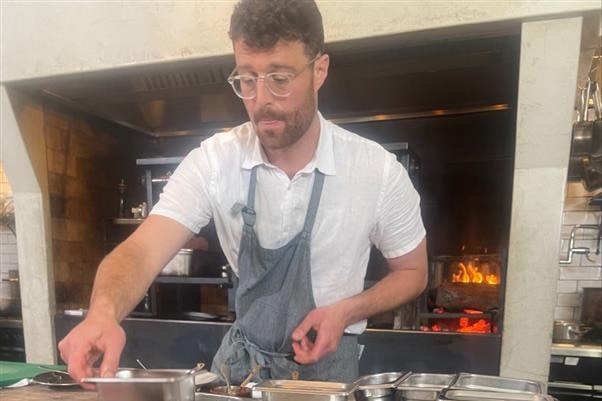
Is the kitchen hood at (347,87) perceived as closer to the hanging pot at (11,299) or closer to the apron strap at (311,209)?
the apron strap at (311,209)

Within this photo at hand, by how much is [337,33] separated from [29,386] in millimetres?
1627

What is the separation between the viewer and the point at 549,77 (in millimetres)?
1546

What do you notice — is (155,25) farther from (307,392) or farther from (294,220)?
(307,392)

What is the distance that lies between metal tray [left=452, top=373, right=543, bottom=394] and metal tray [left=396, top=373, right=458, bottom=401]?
0.02 m

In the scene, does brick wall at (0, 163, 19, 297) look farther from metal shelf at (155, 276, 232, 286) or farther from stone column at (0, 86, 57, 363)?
metal shelf at (155, 276, 232, 286)

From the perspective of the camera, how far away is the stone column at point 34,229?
2404 millimetres

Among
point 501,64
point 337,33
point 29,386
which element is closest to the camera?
point 29,386

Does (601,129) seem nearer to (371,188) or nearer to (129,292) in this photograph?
(371,188)

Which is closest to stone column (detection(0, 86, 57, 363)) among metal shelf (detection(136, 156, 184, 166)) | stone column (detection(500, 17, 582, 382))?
metal shelf (detection(136, 156, 184, 166))

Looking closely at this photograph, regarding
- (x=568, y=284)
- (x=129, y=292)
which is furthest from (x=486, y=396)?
(x=568, y=284)

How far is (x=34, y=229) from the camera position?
7.98ft

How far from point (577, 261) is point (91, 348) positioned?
2.87m

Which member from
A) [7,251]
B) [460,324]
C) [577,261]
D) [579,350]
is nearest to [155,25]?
[460,324]

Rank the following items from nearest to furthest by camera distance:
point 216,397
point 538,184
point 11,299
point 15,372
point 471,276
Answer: point 216,397 → point 15,372 → point 538,184 → point 471,276 → point 11,299
